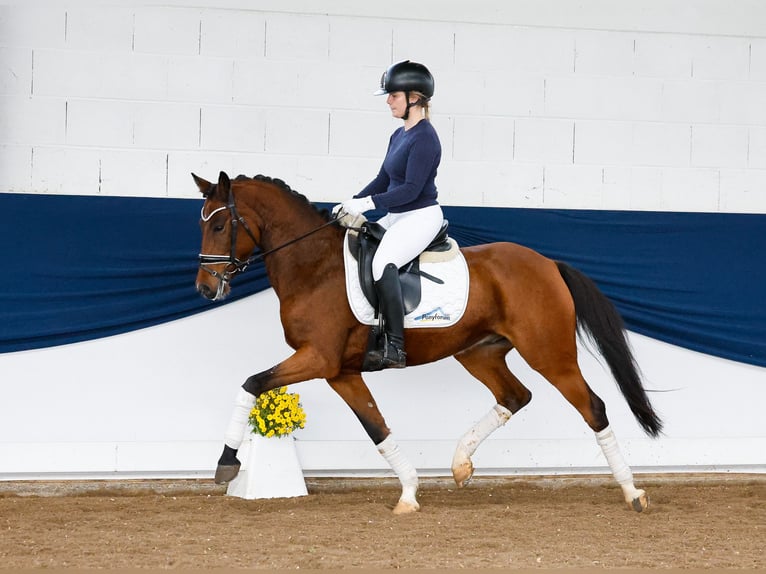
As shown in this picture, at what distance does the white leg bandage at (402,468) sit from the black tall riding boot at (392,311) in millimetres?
431

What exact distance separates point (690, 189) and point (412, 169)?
2.49 meters

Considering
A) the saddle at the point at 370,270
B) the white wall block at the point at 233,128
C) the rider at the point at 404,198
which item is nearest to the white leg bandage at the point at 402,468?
the rider at the point at 404,198

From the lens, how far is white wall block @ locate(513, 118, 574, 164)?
6.14 m

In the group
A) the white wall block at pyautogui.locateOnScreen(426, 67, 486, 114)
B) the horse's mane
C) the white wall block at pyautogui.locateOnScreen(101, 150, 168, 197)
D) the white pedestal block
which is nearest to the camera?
the horse's mane

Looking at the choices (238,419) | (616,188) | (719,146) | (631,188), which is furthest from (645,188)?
(238,419)

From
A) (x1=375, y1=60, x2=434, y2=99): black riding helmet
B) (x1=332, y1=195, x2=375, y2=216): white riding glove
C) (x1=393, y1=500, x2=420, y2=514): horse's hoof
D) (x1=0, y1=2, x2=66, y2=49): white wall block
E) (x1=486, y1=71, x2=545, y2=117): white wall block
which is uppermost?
(x1=0, y1=2, x2=66, y2=49): white wall block

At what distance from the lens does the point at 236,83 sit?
583 cm

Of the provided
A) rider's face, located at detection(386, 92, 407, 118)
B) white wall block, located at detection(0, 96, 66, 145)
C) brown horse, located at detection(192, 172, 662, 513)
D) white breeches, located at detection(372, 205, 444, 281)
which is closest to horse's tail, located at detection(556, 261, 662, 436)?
brown horse, located at detection(192, 172, 662, 513)

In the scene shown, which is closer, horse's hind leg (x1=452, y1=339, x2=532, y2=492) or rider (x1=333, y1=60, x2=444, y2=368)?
rider (x1=333, y1=60, x2=444, y2=368)

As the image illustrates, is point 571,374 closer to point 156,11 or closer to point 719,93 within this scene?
point 719,93

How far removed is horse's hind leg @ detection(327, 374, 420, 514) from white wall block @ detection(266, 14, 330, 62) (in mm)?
2119

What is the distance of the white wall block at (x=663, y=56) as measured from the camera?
245 inches

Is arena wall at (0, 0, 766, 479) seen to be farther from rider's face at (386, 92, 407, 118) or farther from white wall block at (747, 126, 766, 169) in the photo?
rider's face at (386, 92, 407, 118)

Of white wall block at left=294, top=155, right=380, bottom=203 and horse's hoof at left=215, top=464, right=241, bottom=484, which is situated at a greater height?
white wall block at left=294, top=155, right=380, bottom=203
